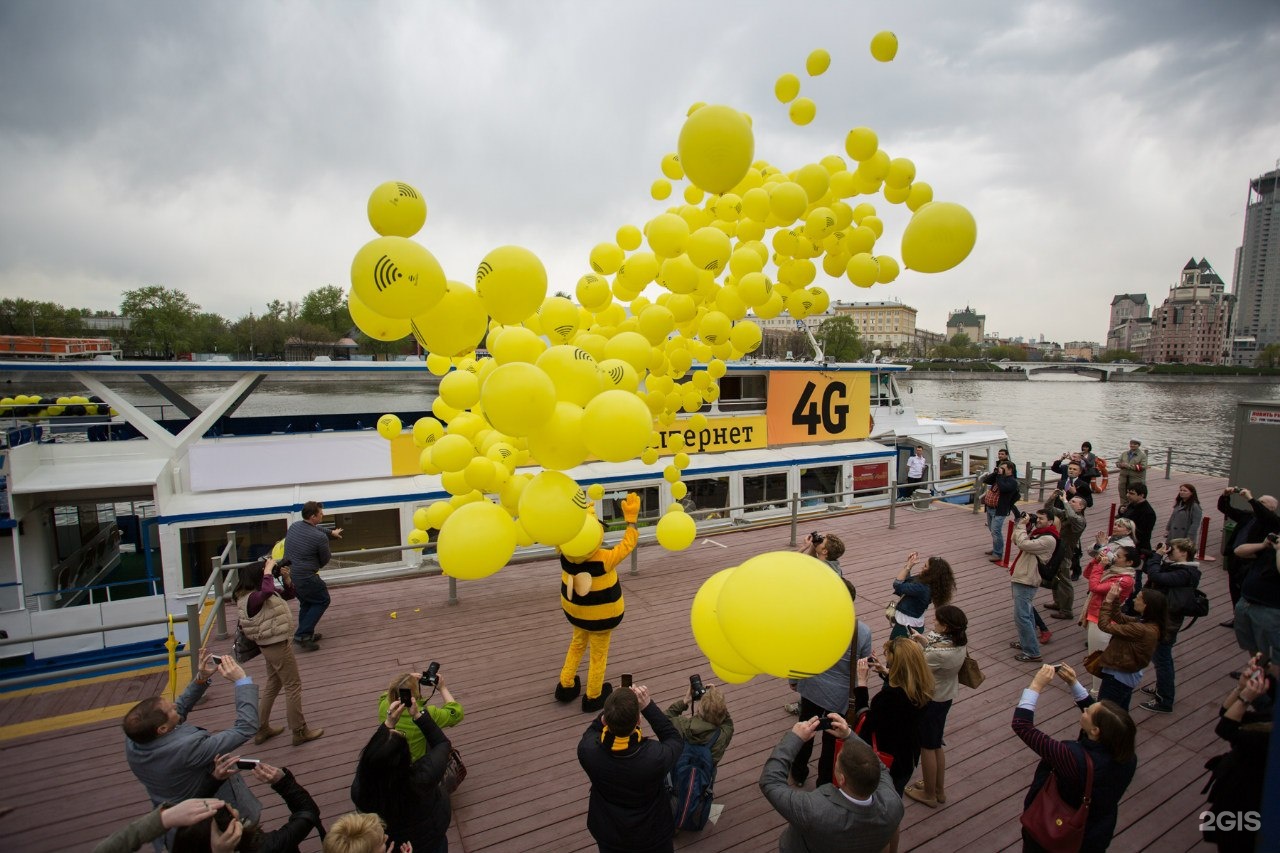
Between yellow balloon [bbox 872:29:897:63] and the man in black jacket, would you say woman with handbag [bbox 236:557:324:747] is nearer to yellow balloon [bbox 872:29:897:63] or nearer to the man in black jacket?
the man in black jacket

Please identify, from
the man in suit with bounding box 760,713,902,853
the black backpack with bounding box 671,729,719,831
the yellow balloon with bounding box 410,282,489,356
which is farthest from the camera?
the black backpack with bounding box 671,729,719,831

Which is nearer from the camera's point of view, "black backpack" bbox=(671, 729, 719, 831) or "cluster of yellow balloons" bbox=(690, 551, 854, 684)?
"cluster of yellow balloons" bbox=(690, 551, 854, 684)

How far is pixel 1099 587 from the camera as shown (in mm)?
4809

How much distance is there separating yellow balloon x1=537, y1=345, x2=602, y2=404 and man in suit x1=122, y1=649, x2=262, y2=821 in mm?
2166

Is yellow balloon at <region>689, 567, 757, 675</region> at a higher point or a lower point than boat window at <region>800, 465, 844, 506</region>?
higher

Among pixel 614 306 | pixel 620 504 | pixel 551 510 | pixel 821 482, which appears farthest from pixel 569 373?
pixel 821 482

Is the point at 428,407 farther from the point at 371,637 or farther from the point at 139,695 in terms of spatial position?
the point at 139,695

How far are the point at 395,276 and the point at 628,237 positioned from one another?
2453mm

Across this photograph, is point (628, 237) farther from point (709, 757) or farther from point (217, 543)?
point (217, 543)

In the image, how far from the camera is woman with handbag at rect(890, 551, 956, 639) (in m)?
4.24

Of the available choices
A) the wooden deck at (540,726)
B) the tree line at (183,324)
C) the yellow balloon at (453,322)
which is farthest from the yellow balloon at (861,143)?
the tree line at (183,324)

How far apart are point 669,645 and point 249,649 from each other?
12.0 feet

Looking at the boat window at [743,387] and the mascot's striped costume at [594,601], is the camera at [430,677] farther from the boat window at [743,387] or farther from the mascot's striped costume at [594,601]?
the boat window at [743,387]

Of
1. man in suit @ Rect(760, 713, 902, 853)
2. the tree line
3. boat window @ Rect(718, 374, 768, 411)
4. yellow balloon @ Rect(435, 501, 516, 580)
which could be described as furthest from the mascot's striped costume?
the tree line
